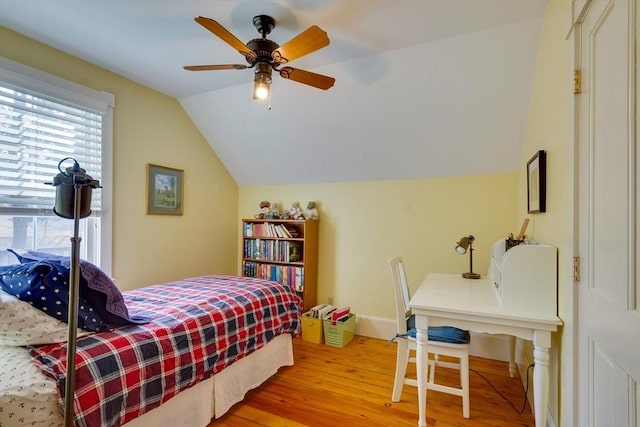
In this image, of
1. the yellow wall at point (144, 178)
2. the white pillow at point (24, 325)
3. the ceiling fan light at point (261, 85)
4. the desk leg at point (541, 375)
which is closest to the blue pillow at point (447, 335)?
the desk leg at point (541, 375)

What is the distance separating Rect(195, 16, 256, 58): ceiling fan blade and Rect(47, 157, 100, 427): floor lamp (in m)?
0.92

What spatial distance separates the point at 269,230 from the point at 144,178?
1347 mm

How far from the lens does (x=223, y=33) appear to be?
1662mm

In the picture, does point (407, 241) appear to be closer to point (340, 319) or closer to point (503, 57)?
point (340, 319)

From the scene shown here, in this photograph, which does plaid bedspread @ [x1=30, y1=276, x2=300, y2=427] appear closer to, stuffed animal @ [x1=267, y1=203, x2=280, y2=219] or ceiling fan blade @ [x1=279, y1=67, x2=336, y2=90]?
stuffed animal @ [x1=267, y1=203, x2=280, y2=219]

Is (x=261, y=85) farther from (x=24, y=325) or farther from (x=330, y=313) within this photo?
(x=330, y=313)

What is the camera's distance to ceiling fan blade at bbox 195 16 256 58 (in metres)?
1.56

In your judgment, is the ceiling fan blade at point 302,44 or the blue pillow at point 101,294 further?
the ceiling fan blade at point 302,44

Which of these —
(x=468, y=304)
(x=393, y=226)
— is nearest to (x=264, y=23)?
(x=468, y=304)

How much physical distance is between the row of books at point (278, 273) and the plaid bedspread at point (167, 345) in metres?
0.77

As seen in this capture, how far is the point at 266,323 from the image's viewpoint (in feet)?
7.58

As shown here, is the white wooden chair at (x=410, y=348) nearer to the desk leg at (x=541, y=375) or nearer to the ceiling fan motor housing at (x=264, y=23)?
the desk leg at (x=541, y=375)

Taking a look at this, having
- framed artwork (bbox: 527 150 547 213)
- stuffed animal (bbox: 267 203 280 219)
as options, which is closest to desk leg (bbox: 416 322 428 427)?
framed artwork (bbox: 527 150 547 213)

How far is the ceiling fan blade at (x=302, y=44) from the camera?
162 centimetres
